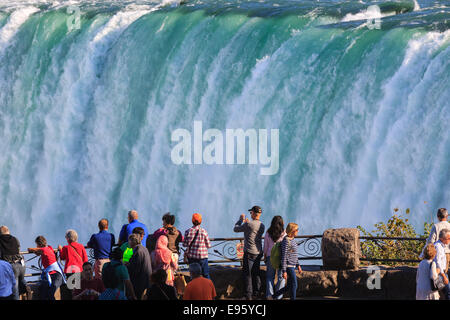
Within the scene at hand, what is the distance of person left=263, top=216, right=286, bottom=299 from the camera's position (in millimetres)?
14938

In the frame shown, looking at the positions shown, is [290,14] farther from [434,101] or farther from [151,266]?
[151,266]

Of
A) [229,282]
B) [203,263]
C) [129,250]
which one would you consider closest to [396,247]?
[229,282]

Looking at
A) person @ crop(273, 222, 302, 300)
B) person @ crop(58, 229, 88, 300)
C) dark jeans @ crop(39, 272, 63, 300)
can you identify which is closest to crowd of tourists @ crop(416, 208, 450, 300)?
person @ crop(273, 222, 302, 300)

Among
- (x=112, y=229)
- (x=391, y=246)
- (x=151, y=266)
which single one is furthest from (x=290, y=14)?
(x=151, y=266)

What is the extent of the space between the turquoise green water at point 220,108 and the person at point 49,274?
7.98m

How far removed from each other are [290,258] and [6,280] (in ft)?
13.2

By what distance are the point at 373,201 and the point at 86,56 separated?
1066cm

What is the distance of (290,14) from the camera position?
25500mm

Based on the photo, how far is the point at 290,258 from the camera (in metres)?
14.8

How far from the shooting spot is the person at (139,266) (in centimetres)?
1414
